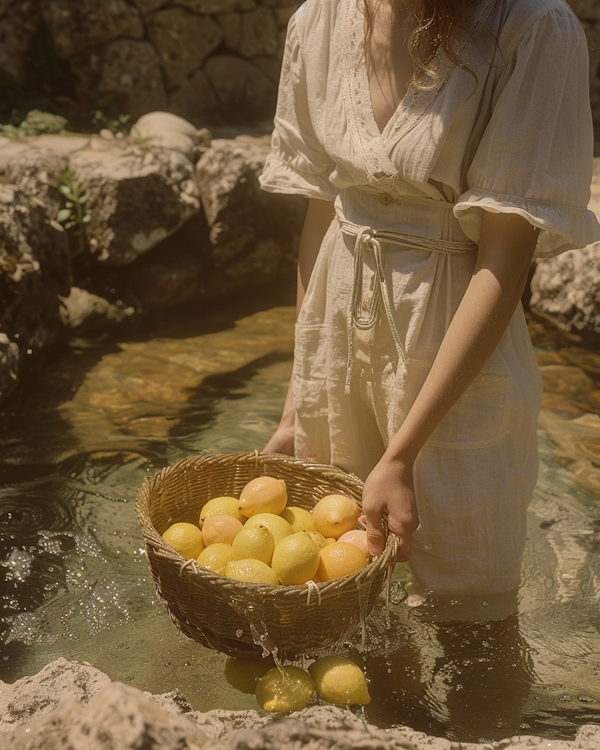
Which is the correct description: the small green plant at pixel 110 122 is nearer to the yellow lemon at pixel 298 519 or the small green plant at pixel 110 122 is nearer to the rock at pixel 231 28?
the rock at pixel 231 28

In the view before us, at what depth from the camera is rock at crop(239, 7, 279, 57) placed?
812cm

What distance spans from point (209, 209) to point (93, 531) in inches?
130

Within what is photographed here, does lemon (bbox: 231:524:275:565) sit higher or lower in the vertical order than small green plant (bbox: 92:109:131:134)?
lower

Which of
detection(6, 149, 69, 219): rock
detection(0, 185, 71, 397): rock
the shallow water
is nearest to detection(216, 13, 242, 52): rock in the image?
detection(6, 149, 69, 219): rock

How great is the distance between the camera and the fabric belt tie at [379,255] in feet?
5.72

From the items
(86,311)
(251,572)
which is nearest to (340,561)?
(251,572)

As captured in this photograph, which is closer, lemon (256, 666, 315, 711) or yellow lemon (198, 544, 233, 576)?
lemon (256, 666, 315, 711)

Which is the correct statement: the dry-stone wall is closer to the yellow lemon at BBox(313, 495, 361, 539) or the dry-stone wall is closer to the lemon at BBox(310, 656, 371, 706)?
the yellow lemon at BBox(313, 495, 361, 539)

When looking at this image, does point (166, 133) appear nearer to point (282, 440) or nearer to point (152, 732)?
point (282, 440)

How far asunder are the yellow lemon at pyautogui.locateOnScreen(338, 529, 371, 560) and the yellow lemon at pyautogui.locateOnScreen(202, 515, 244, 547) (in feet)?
0.89

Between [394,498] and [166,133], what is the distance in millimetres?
5123

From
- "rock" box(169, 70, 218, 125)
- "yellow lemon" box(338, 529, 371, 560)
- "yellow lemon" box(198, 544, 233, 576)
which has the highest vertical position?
"rock" box(169, 70, 218, 125)

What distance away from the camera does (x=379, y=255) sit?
1771 millimetres

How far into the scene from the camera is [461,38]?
5.18 feet
